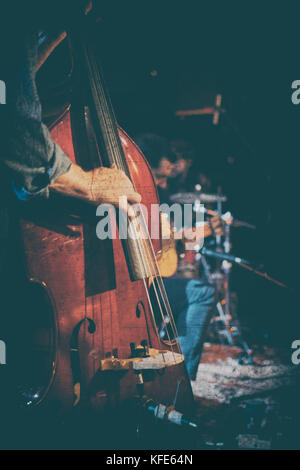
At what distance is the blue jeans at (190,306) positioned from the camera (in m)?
2.16

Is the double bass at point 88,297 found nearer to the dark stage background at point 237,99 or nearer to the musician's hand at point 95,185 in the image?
the musician's hand at point 95,185

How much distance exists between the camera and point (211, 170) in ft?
15.8

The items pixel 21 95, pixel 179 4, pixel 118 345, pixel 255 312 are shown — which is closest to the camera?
pixel 21 95

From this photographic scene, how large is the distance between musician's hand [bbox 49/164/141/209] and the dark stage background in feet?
1.37

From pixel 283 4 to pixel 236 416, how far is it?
115 inches

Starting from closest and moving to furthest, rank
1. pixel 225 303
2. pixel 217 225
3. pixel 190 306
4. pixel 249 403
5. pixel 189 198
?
pixel 249 403, pixel 217 225, pixel 190 306, pixel 189 198, pixel 225 303

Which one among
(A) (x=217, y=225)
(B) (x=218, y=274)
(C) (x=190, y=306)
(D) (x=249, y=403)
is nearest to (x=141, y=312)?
(D) (x=249, y=403)

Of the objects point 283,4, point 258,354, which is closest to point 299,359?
point 258,354

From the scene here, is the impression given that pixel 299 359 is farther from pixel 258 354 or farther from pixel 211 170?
pixel 211 170

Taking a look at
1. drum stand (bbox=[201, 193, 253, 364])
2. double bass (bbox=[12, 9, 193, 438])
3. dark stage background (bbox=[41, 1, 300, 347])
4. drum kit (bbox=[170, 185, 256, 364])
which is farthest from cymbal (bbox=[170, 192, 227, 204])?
double bass (bbox=[12, 9, 193, 438])

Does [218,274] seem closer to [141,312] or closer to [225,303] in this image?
[225,303]

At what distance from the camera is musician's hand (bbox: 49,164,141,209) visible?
0.87m

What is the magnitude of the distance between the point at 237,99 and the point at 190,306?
112 inches

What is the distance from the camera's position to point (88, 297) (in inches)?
38.5
